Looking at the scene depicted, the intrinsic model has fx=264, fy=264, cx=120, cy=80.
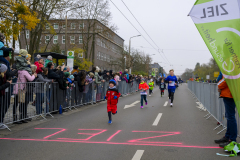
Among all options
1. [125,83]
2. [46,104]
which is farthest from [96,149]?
[125,83]

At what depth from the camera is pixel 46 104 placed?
977cm

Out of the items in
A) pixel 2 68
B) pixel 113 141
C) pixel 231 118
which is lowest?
pixel 113 141

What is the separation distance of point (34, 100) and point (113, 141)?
163 inches

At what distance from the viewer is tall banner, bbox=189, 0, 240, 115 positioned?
15.9ft

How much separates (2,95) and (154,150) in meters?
4.52

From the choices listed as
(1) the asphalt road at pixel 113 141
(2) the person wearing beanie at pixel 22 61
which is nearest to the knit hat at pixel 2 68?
(2) the person wearing beanie at pixel 22 61

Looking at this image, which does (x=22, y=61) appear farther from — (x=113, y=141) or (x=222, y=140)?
(x=222, y=140)

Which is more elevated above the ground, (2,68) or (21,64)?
(21,64)

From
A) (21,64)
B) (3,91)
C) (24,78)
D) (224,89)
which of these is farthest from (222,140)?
(21,64)

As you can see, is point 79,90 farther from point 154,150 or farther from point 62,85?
point 154,150

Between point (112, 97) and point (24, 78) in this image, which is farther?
point (112, 97)

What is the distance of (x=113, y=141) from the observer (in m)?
6.18

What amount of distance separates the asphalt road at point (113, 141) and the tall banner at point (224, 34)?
160cm

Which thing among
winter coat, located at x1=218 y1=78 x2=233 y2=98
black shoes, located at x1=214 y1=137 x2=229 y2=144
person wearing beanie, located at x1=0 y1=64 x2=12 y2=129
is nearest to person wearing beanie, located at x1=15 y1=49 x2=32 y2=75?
person wearing beanie, located at x1=0 y1=64 x2=12 y2=129
